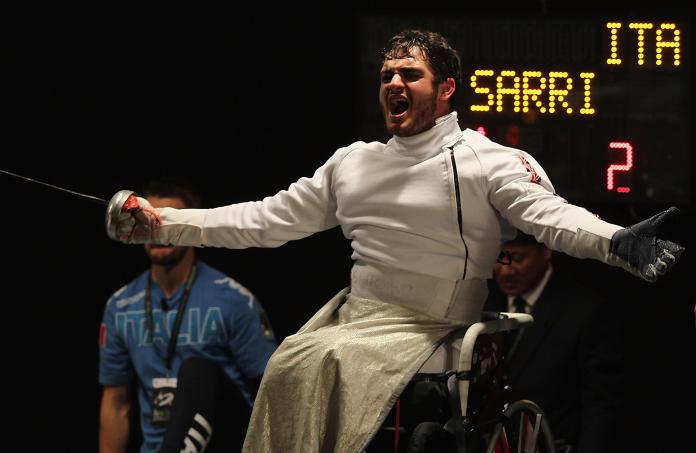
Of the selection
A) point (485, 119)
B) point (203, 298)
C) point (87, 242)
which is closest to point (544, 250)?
point (485, 119)

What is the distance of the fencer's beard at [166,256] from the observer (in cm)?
495

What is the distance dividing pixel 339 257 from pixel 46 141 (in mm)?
1395

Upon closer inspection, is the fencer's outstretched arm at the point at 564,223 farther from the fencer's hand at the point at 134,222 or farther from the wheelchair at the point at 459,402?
A: the fencer's hand at the point at 134,222

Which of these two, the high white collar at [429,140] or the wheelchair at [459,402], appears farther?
the high white collar at [429,140]

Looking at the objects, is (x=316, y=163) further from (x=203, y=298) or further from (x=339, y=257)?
(x=203, y=298)


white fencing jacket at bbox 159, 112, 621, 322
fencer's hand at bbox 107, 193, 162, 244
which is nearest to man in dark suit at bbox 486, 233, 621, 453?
white fencing jacket at bbox 159, 112, 621, 322

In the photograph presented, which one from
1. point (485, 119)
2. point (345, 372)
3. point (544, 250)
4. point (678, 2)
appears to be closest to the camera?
point (345, 372)

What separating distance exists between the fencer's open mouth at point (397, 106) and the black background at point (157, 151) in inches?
95.9

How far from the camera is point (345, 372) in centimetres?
322

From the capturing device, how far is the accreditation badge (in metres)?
4.77

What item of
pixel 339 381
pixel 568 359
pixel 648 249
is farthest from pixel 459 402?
pixel 568 359

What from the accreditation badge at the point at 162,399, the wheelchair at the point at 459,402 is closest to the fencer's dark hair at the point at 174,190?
the accreditation badge at the point at 162,399

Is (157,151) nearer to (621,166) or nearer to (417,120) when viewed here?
(621,166)

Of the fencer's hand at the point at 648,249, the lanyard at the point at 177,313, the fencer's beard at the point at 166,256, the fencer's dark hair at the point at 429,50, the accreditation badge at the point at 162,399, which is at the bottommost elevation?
the accreditation badge at the point at 162,399
